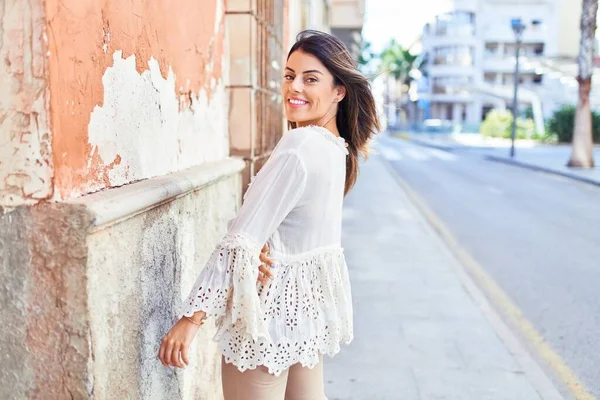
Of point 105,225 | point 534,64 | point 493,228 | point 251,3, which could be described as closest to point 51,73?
point 105,225

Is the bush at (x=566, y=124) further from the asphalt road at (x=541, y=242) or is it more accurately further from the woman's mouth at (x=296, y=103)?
the woman's mouth at (x=296, y=103)

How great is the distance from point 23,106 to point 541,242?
A: 336 inches

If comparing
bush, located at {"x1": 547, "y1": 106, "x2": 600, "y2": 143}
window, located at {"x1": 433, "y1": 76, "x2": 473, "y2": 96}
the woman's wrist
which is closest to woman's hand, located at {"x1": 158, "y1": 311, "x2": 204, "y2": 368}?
the woman's wrist

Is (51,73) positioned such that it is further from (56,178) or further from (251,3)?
(251,3)

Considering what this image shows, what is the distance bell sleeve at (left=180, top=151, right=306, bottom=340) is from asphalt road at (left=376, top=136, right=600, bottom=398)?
126 inches

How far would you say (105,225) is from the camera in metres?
1.61

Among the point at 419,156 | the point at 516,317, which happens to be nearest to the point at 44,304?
the point at 516,317

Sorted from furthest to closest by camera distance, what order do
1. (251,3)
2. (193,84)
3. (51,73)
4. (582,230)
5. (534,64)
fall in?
(534,64), (582,230), (251,3), (193,84), (51,73)

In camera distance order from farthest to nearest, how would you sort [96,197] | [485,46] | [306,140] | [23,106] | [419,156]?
[485,46], [419,156], [306,140], [96,197], [23,106]

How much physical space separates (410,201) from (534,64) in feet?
73.2

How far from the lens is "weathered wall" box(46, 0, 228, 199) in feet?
5.04

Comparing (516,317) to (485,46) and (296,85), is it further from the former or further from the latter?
(485,46)

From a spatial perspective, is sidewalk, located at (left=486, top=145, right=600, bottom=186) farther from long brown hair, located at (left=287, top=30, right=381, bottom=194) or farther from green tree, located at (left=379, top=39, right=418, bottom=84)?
green tree, located at (left=379, top=39, right=418, bottom=84)

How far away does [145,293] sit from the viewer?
196 centimetres
